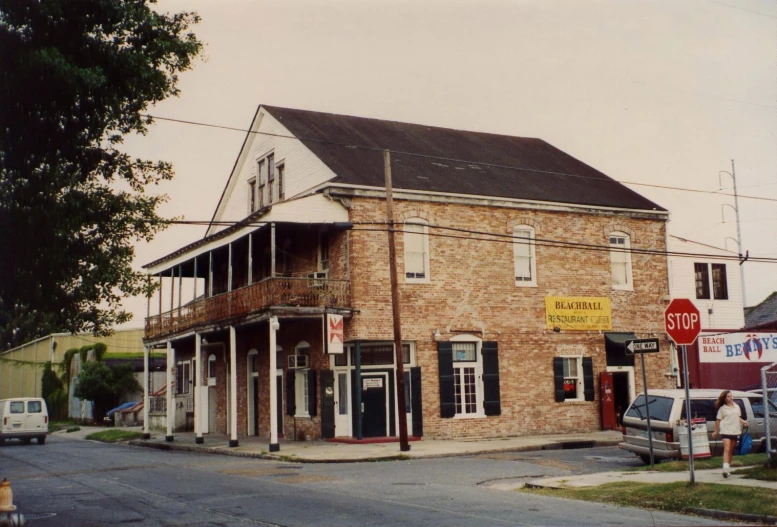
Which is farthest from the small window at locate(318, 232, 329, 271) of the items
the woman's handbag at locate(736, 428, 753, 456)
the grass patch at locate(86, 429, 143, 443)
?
the woman's handbag at locate(736, 428, 753, 456)

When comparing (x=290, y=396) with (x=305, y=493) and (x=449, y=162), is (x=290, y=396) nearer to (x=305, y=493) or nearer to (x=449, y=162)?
(x=449, y=162)

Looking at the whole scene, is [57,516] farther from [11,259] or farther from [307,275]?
[307,275]

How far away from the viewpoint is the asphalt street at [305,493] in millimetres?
11570

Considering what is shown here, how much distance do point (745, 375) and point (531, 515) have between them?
21387 mm

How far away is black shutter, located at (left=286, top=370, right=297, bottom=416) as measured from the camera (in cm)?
2854

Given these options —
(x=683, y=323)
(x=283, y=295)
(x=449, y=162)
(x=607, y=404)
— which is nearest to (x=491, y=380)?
(x=607, y=404)

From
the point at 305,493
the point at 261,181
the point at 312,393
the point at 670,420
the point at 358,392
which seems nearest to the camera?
the point at 305,493

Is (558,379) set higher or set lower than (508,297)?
lower

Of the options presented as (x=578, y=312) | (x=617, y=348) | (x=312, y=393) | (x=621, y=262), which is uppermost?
(x=621, y=262)

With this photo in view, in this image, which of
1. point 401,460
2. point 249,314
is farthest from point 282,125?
point 401,460

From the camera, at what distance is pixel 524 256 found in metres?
29.8

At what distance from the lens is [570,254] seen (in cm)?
3047

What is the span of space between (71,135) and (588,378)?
2203cm

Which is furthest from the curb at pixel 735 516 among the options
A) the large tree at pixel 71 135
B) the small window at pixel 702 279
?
the small window at pixel 702 279
